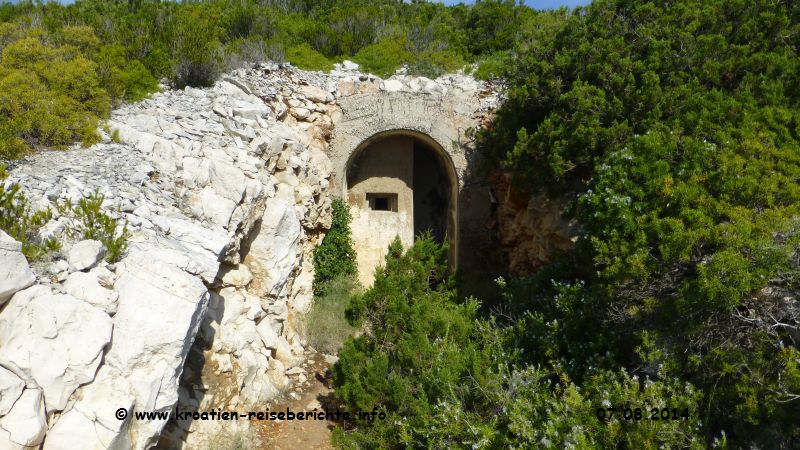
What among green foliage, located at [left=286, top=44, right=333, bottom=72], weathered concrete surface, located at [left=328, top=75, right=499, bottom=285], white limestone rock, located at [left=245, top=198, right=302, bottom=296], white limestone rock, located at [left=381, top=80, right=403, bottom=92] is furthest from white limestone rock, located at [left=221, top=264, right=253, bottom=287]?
green foliage, located at [left=286, top=44, right=333, bottom=72]

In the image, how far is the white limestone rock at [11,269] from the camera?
3.78m

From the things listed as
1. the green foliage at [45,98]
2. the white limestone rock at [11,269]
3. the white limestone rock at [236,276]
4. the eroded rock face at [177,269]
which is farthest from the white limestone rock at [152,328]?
the green foliage at [45,98]

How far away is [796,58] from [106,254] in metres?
7.81

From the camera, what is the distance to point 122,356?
411 cm

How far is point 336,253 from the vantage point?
10.2m

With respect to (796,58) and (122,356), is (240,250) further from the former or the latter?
(796,58)

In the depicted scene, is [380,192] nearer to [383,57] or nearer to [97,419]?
[383,57]

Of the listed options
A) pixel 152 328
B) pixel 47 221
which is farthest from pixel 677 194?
pixel 47 221

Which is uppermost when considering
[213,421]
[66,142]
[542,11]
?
[542,11]

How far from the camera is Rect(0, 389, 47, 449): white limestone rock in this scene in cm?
340

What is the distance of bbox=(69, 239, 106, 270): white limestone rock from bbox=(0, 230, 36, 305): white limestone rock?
38 centimetres

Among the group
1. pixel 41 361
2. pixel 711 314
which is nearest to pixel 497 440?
pixel 711 314

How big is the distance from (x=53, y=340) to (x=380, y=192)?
826cm

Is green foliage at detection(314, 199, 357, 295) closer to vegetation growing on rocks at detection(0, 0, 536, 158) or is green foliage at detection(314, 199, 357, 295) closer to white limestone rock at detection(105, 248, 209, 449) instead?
vegetation growing on rocks at detection(0, 0, 536, 158)
